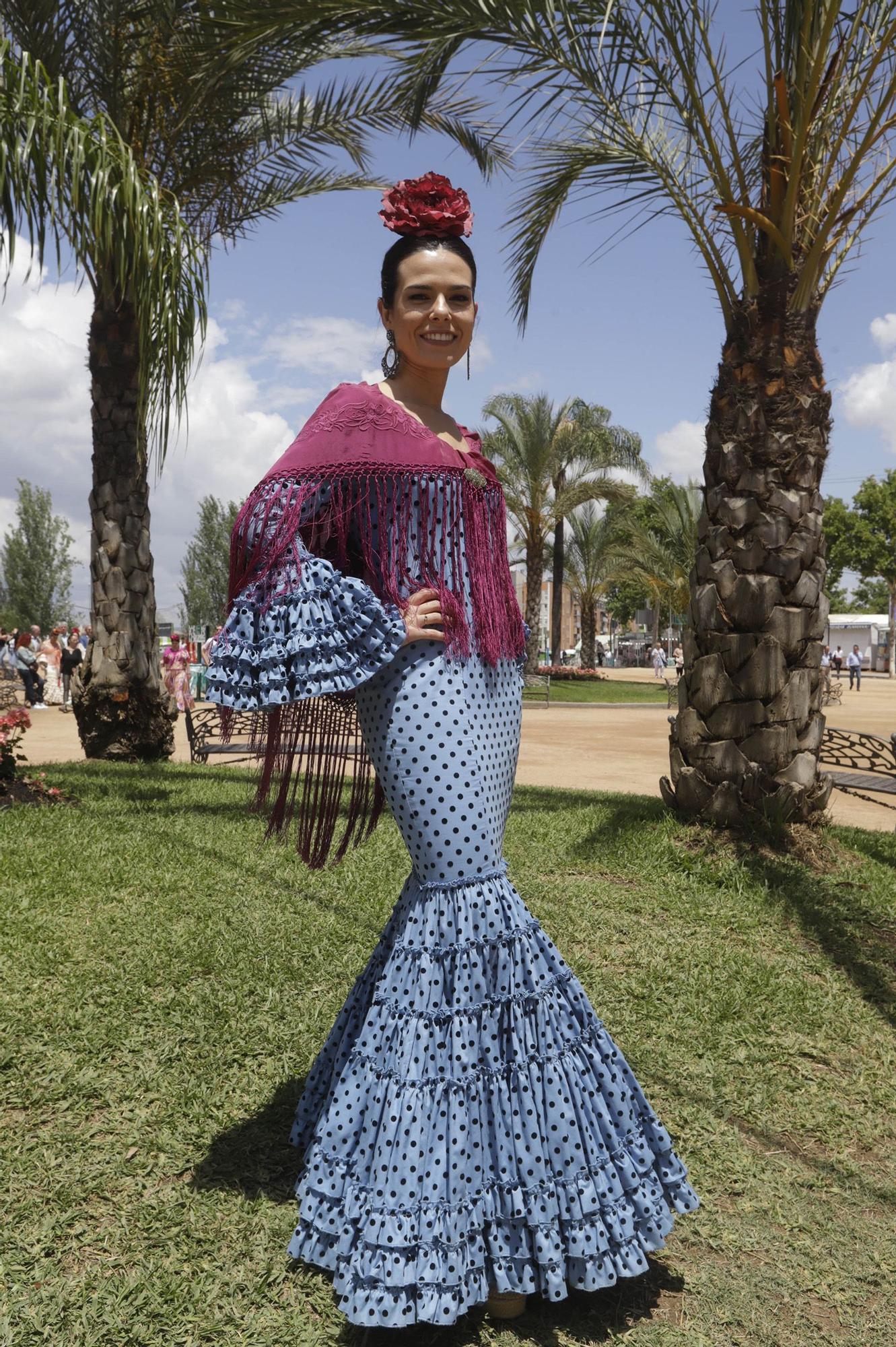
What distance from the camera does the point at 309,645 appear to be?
1995mm

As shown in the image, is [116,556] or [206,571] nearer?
[116,556]

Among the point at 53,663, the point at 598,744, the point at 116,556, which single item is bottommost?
the point at 598,744

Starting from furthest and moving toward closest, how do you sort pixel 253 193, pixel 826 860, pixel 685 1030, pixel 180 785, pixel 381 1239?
pixel 253 193 → pixel 180 785 → pixel 826 860 → pixel 685 1030 → pixel 381 1239

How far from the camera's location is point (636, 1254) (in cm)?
203

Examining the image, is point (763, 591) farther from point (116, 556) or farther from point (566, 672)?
point (566, 672)

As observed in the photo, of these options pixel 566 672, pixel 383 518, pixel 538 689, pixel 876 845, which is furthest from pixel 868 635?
pixel 383 518

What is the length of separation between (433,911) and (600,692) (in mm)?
24229

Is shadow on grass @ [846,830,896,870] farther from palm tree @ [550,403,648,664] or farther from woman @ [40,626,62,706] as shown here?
palm tree @ [550,403,648,664]

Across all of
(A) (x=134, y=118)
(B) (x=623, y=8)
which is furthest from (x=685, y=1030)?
(A) (x=134, y=118)

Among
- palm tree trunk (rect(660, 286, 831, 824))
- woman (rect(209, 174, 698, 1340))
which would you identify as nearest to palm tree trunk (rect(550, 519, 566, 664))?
palm tree trunk (rect(660, 286, 831, 824))

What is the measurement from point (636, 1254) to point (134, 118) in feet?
29.9

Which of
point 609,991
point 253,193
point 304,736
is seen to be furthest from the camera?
point 253,193

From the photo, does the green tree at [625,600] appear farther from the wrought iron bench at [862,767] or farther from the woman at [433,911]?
the woman at [433,911]

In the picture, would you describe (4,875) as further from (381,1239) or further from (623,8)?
(623,8)
